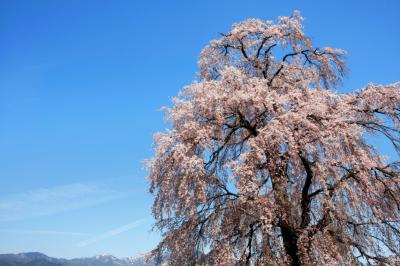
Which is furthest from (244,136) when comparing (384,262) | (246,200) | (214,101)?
(384,262)

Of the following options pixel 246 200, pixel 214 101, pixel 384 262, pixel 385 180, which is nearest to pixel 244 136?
pixel 214 101

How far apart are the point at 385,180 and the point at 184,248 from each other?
27.7 ft

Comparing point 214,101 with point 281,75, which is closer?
point 214,101

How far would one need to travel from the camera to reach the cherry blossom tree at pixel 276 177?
1391cm

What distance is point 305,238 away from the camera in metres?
13.9

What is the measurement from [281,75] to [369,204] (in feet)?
31.6

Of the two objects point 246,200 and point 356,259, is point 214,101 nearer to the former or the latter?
point 246,200

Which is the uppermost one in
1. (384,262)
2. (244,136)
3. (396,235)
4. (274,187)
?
(244,136)

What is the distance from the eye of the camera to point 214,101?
1628 cm

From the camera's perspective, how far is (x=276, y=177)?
14.9 metres

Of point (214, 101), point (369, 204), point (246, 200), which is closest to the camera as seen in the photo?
point (369, 204)

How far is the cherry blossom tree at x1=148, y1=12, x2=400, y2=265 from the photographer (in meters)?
13.9

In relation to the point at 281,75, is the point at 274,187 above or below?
below

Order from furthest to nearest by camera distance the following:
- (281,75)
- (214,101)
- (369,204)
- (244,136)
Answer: (281,75)
(244,136)
(214,101)
(369,204)
